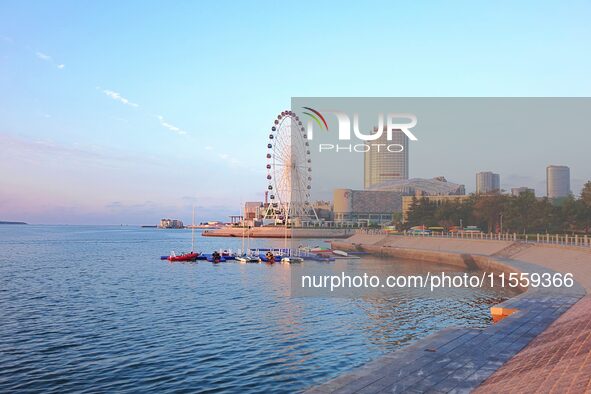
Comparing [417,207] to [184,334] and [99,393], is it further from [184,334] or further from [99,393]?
[99,393]

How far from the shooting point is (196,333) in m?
26.2

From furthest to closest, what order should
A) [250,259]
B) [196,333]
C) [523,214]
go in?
1. [523,214]
2. [250,259]
3. [196,333]

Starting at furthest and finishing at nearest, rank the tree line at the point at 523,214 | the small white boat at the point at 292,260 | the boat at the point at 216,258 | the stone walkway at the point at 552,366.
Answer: the tree line at the point at 523,214
the boat at the point at 216,258
the small white boat at the point at 292,260
the stone walkway at the point at 552,366

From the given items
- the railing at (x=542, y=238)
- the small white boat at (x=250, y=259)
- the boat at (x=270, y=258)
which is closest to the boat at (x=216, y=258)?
the small white boat at (x=250, y=259)

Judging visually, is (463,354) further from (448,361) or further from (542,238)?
(542,238)

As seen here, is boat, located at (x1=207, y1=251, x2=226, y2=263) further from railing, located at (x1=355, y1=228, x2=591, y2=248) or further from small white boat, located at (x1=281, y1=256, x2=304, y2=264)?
railing, located at (x1=355, y1=228, x2=591, y2=248)

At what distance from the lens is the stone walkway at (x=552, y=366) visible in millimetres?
11172

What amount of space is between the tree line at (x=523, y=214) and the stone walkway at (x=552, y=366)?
74.4m

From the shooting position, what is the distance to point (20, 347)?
77.4ft

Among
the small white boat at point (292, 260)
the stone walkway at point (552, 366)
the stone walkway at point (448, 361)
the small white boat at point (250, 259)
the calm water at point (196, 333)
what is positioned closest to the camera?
the stone walkway at point (552, 366)

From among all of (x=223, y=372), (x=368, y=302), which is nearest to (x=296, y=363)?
(x=223, y=372)

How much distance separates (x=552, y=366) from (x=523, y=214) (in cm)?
8510

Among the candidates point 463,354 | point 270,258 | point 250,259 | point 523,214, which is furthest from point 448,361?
point 523,214

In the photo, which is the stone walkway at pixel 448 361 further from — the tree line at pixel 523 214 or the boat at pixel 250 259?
the tree line at pixel 523 214
